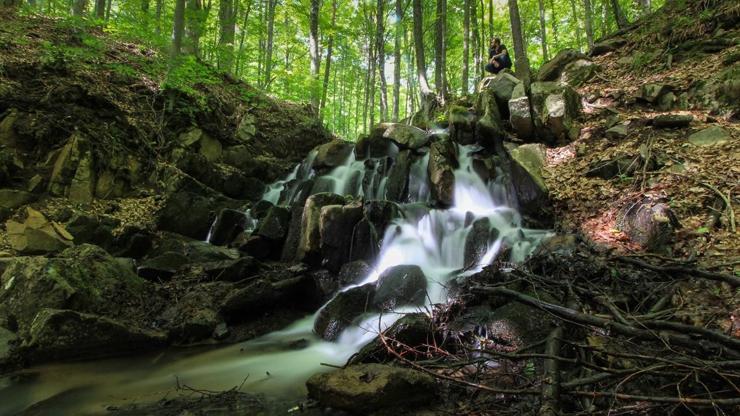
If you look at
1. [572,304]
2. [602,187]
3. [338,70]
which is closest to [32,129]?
[572,304]

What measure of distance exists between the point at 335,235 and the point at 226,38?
1067 cm

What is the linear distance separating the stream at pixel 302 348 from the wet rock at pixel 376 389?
1.20 feet

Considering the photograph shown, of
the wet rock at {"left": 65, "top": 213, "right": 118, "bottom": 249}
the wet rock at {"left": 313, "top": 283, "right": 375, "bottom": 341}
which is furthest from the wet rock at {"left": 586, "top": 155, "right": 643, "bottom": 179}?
the wet rock at {"left": 65, "top": 213, "right": 118, "bottom": 249}

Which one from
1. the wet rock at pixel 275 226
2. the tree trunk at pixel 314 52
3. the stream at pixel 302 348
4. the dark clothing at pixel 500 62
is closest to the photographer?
the stream at pixel 302 348

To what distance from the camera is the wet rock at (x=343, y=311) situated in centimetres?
552

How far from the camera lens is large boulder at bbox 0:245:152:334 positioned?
15.7ft

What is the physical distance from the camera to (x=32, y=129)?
7.71m

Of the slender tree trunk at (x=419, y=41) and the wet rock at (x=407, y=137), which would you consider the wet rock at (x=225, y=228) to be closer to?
the wet rock at (x=407, y=137)

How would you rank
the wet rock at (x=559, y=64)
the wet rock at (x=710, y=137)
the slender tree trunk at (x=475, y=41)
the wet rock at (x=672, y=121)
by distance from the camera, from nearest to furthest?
the wet rock at (x=710, y=137)
the wet rock at (x=672, y=121)
the wet rock at (x=559, y=64)
the slender tree trunk at (x=475, y=41)

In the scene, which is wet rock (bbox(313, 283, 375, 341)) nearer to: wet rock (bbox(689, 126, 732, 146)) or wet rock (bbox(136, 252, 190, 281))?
wet rock (bbox(136, 252, 190, 281))

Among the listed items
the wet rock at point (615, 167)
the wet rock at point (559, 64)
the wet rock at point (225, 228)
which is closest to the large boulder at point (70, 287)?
the wet rock at point (225, 228)

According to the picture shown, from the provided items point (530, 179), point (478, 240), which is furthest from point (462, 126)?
point (478, 240)

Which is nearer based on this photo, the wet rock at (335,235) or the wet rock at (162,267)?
the wet rock at (162,267)

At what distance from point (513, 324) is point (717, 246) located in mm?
2439
